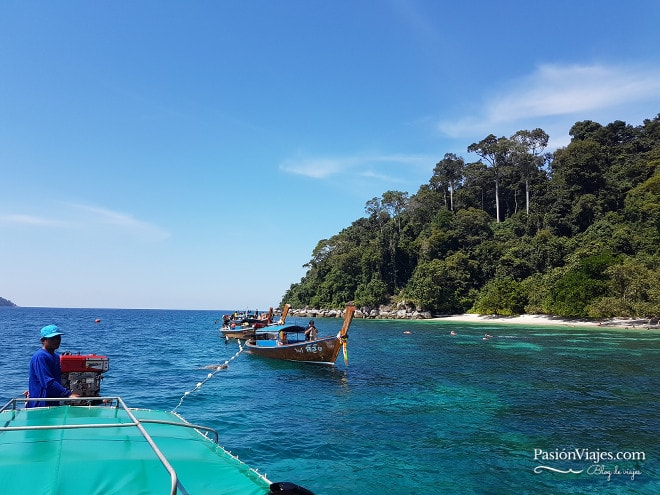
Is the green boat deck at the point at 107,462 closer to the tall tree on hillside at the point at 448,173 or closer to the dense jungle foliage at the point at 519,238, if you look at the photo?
the dense jungle foliage at the point at 519,238

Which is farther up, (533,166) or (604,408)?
(533,166)

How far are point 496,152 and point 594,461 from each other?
339ft

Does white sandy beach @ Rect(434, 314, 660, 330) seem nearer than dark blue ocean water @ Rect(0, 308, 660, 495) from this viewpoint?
No

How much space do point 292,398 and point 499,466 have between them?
34.4ft

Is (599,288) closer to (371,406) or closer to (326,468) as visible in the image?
(371,406)

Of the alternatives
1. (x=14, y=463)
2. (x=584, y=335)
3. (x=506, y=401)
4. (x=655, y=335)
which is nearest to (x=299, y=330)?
(x=506, y=401)

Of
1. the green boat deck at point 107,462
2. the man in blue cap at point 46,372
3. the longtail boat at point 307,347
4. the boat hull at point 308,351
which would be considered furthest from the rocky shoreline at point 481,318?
the man in blue cap at point 46,372

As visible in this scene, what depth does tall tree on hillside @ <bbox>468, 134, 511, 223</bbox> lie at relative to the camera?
103 meters

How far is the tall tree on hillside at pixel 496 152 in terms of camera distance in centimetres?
10312

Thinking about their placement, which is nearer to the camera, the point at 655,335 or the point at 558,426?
the point at 558,426

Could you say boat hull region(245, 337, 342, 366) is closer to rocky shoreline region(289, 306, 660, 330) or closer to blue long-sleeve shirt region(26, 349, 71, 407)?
blue long-sleeve shirt region(26, 349, 71, 407)

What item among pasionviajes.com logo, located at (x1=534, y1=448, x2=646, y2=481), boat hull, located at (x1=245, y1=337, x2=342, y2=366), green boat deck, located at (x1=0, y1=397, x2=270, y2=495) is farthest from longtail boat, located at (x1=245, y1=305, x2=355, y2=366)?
green boat deck, located at (x1=0, y1=397, x2=270, y2=495)

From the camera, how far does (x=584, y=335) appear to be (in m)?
46.8

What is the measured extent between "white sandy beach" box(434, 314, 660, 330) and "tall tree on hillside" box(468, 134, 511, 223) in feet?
110
